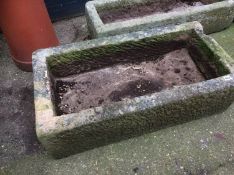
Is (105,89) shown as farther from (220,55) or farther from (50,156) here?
(220,55)

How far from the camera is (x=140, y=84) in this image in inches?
116

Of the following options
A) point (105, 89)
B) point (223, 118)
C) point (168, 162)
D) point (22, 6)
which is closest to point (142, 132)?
point (168, 162)

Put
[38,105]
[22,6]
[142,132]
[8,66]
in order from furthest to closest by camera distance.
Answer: [8,66] < [22,6] < [142,132] < [38,105]

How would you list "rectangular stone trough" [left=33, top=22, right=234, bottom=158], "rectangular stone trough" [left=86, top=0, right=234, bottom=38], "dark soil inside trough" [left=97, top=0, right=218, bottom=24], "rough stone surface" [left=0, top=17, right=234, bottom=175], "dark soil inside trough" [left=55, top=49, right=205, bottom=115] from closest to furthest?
"rectangular stone trough" [left=33, top=22, right=234, bottom=158], "rough stone surface" [left=0, top=17, right=234, bottom=175], "dark soil inside trough" [left=55, top=49, right=205, bottom=115], "rectangular stone trough" [left=86, top=0, right=234, bottom=38], "dark soil inside trough" [left=97, top=0, right=218, bottom=24]

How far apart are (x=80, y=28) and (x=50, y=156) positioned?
199 centimetres

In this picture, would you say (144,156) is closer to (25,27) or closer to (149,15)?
(149,15)

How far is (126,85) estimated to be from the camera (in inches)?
Answer: 116

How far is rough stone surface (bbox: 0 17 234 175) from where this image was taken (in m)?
2.54

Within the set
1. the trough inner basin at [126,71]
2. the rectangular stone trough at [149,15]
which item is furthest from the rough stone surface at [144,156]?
the rectangular stone trough at [149,15]

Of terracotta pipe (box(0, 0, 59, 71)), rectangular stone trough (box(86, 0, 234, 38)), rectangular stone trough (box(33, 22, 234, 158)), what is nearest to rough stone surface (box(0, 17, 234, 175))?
rectangular stone trough (box(33, 22, 234, 158))

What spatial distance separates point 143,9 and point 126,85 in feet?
4.24

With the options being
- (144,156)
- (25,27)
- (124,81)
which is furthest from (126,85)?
(25,27)

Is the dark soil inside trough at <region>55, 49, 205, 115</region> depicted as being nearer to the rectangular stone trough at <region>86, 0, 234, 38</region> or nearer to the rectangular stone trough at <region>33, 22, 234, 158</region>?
the rectangular stone trough at <region>33, 22, 234, 158</region>

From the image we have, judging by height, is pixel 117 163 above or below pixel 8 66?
below
